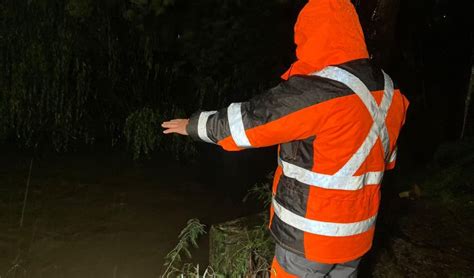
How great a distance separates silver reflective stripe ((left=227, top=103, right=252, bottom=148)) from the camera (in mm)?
1856

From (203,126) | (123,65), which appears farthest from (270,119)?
(123,65)

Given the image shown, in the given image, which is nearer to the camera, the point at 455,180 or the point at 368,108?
the point at 368,108

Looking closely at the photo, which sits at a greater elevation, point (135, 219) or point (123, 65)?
point (123, 65)

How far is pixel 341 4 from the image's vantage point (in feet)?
5.99

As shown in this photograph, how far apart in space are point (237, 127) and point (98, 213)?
398 centimetres

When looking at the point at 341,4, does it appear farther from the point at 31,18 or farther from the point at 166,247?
the point at 31,18

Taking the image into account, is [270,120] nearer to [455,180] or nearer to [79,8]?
[455,180]

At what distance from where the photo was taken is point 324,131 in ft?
5.85

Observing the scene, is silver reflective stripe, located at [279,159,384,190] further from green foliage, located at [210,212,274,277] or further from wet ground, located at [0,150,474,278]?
wet ground, located at [0,150,474,278]

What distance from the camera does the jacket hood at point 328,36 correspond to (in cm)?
180

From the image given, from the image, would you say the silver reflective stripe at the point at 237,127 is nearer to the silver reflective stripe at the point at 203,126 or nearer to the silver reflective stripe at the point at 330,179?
the silver reflective stripe at the point at 203,126

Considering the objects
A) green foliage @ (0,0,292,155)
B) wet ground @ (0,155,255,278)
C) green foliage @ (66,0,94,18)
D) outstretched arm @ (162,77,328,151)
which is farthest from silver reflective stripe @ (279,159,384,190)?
green foliage @ (66,0,94,18)

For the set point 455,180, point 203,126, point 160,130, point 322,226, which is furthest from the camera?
point 160,130

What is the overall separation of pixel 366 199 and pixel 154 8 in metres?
5.06
